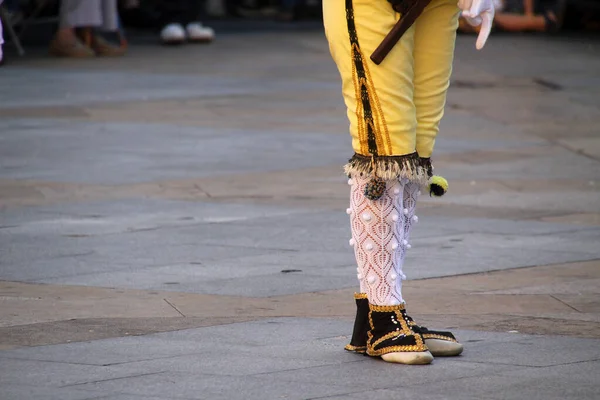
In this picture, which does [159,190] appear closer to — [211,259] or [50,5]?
[211,259]

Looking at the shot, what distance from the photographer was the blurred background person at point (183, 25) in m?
16.6

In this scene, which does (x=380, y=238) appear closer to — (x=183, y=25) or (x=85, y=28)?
(x=85, y=28)

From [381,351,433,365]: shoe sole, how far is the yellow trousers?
66 cm

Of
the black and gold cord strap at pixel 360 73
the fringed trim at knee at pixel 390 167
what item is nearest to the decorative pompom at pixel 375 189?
the fringed trim at knee at pixel 390 167

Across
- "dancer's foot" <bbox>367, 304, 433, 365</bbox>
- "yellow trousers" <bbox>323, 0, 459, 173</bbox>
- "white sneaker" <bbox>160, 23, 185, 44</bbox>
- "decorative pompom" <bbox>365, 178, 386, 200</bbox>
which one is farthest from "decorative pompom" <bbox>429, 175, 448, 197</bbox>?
"white sneaker" <bbox>160, 23, 185, 44</bbox>

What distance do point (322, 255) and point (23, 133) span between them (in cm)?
426

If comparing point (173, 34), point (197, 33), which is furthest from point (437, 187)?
point (197, 33)

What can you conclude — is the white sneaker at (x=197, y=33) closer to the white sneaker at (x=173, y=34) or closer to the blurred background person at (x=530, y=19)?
the white sneaker at (x=173, y=34)

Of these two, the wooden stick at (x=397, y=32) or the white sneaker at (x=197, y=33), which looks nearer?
the wooden stick at (x=397, y=32)

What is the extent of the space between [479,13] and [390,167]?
22.8 inches

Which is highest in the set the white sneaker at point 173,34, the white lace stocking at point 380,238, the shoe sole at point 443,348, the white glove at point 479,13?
the white glove at point 479,13

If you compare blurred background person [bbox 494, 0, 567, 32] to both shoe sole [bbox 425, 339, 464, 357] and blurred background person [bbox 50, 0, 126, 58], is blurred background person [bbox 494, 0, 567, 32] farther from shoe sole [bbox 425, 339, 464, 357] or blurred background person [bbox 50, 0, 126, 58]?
shoe sole [bbox 425, 339, 464, 357]

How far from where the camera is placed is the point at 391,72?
4.26 m

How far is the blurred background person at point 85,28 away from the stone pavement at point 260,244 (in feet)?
5.33
